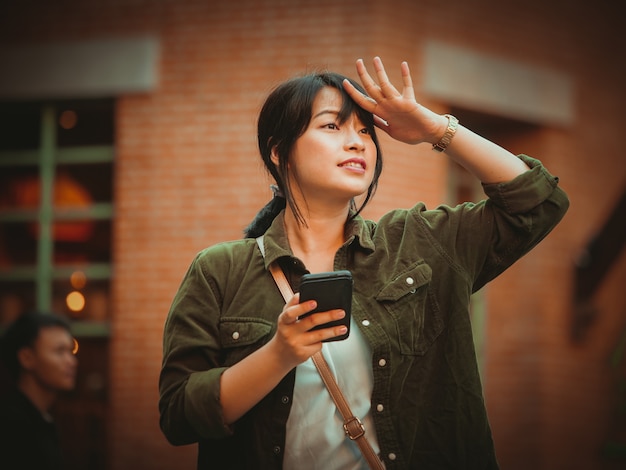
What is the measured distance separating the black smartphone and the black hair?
23.1 inches

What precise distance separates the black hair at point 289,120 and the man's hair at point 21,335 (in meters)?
3.21

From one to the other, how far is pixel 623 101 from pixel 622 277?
1759 mm

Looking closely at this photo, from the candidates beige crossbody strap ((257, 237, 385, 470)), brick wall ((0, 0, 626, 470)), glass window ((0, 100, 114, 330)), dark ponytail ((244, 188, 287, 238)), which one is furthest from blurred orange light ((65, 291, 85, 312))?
beige crossbody strap ((257, 237, 385, 470))

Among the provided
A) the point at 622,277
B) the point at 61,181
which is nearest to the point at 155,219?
the point at 61,181

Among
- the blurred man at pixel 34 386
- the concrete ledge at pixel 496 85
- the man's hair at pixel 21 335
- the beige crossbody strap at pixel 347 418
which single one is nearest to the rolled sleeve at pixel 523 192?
the beige crossbody strap at pixel 347 418

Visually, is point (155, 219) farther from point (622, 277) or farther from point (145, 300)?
point (622, 277)

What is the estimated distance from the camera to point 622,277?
30.0 feet

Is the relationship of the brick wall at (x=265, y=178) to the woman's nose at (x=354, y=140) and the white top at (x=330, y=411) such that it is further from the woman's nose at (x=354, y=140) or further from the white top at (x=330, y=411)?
the white top at (x=330, y=411)

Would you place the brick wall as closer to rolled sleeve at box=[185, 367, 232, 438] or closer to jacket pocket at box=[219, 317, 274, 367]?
jacket pocket at box=[219, 317, 274, 367]

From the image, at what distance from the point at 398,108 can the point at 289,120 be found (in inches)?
14.5

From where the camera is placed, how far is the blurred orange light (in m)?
8.43

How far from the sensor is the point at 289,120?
3010mm

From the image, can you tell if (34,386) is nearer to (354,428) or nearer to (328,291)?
(354,428)

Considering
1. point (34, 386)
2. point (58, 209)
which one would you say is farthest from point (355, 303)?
point (58, 209)
